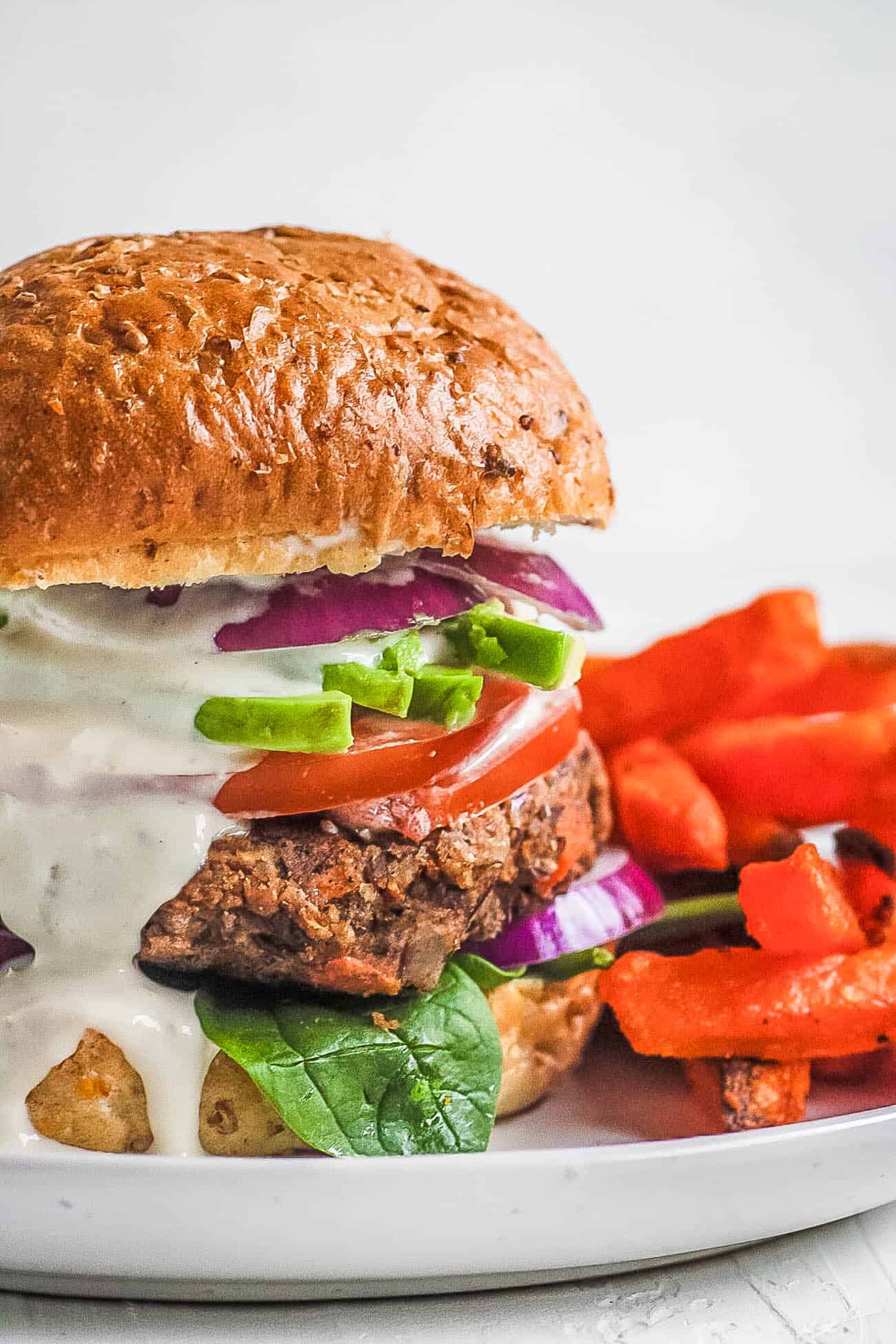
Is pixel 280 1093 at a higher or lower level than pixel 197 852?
lower

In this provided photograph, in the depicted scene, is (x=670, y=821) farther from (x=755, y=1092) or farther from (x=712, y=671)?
(x=755, y=1092)

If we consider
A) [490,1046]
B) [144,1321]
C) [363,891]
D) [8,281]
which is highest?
[8,281]

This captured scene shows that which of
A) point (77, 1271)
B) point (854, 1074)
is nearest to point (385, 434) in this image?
point (77, 1271)

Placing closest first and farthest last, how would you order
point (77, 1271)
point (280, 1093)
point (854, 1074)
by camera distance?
point (77, 1271), point (280, 1093), point (854, 1074)

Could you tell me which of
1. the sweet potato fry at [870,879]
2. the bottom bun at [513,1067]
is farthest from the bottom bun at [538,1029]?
the sweet potato fry at [870,879]

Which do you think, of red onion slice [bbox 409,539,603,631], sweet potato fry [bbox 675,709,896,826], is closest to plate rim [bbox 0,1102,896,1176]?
red onion slice [bbox 409,539,603,631]

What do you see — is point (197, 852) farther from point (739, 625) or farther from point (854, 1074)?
point (739, 625)
